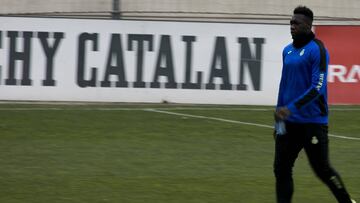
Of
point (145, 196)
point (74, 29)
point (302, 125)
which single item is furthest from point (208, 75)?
point (302, 125)

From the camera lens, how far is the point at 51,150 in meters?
11.9

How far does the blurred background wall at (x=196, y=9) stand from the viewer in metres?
21.0

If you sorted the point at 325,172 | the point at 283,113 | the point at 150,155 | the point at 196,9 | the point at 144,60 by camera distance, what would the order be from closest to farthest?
the point at 283,113, the point at 325,172, the point at 150,155, the point at 144,60, the point at 196,9

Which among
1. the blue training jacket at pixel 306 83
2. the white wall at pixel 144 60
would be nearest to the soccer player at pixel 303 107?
the blue training jacket at pixel 306 83

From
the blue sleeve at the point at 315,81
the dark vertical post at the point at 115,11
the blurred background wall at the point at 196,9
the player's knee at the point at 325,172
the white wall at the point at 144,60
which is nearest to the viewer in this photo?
the blue sleeve at the point at 315,81

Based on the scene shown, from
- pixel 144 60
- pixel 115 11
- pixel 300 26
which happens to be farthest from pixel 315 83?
pixel 115 11

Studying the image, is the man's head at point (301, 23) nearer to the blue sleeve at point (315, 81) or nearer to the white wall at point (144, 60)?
the blue sleeve at point (315, 81)

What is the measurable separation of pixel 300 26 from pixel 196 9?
15.4 metres

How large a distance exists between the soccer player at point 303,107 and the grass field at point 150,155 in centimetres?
122

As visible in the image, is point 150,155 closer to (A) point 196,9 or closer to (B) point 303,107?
(B) point 303,107

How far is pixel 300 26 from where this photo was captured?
7.50 m

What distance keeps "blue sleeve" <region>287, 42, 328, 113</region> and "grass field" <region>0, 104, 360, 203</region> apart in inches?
68.4

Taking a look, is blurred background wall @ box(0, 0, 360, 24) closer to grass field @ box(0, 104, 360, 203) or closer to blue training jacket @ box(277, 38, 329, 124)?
grass field @ box(0, 104, 360, 203)

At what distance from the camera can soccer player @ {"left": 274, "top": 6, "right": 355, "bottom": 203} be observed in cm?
742
